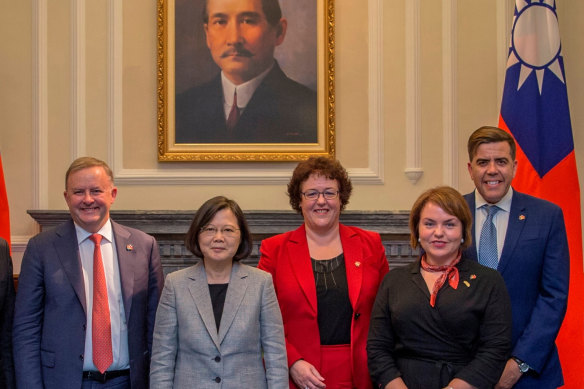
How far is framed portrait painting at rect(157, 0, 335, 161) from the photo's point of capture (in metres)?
4.35

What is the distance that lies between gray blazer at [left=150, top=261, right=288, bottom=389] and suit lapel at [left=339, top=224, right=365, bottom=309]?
33 cm

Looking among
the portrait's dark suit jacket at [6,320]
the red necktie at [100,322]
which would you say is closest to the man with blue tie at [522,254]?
the red necktie at [100,322]

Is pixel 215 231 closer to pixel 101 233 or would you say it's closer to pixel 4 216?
pixel 101 233

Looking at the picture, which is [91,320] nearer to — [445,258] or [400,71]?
[445,258]

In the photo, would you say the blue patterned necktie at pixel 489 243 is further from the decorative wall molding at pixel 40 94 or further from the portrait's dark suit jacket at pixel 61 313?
the decorative wall molding at pixel 40 94

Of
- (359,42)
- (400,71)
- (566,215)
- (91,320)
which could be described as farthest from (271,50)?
(91,320)

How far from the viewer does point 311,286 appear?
265cm

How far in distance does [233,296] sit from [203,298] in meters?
0.11

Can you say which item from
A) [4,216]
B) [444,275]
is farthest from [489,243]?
[4,216]

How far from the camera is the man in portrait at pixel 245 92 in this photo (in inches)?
172

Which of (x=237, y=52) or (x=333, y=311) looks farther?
(x=237, y=52)

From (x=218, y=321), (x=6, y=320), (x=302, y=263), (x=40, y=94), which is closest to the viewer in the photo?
(x=218, y=321)

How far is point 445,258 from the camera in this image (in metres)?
2.48

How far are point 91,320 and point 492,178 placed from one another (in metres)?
1.71
